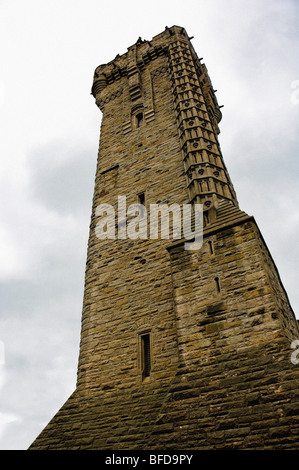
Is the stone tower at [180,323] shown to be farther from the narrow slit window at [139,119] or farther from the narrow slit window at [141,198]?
the narrow slit window at [139,119]

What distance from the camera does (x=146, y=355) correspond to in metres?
7.43

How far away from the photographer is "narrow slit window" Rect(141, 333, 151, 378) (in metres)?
7.21

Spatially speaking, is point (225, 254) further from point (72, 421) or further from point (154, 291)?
point (72, 421)

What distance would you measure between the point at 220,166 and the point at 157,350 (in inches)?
197

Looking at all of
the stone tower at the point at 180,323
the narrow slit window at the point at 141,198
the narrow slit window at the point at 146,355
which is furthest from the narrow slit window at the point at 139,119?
the narrow slit window at the point at 146,355

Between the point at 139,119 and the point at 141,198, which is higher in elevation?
the point at 139,119

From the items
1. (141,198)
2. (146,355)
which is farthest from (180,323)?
(141,198)

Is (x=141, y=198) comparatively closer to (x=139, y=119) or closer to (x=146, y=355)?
(x=146, y=355)

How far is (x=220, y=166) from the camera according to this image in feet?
31.5

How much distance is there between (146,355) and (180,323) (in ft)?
5.19

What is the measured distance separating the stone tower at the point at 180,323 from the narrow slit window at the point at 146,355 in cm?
2

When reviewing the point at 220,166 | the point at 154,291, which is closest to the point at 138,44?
the point at 220,166

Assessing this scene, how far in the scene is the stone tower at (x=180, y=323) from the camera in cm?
480

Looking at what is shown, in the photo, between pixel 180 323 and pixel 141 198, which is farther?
pixel 141 198
